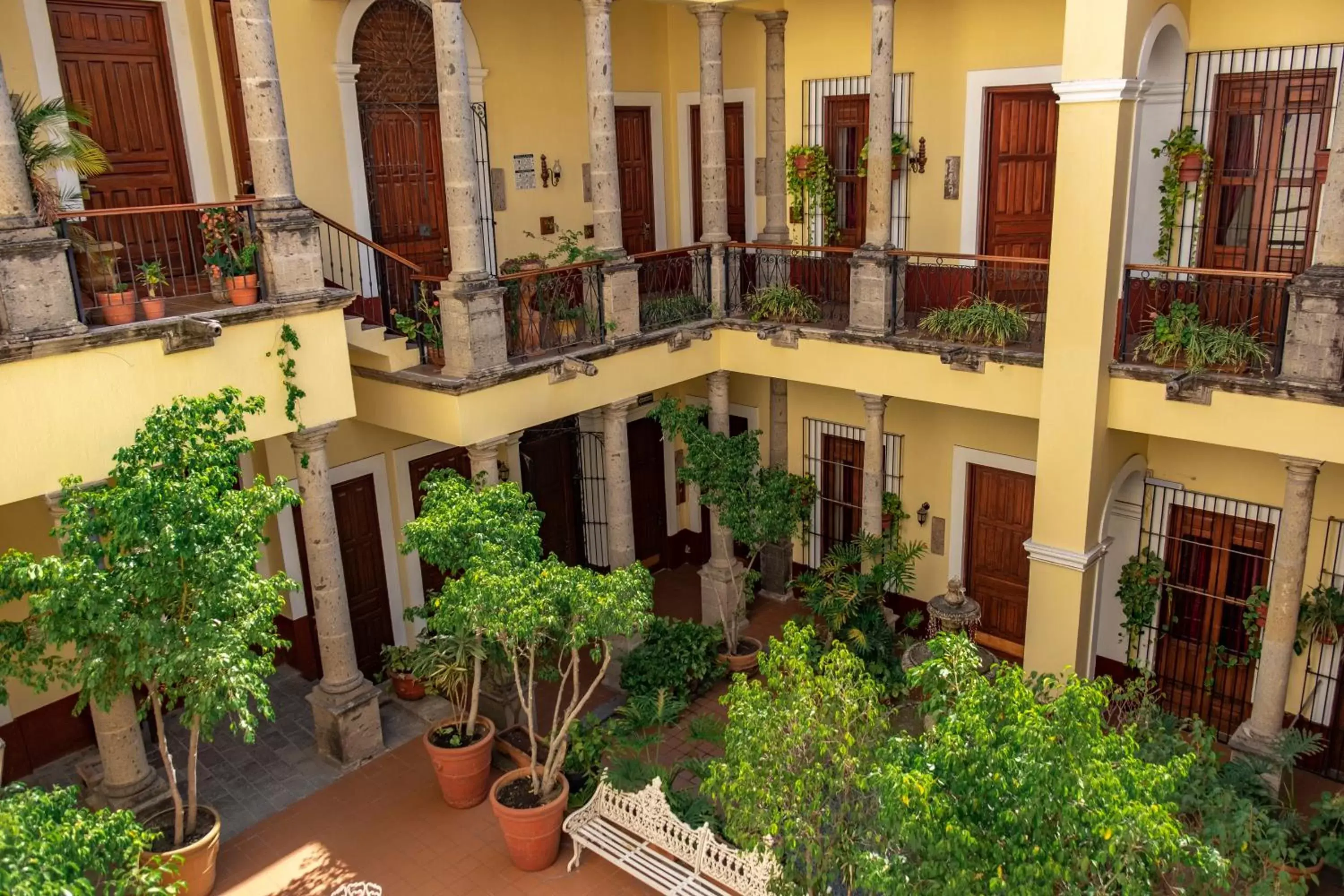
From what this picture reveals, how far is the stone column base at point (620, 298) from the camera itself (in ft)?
39.4

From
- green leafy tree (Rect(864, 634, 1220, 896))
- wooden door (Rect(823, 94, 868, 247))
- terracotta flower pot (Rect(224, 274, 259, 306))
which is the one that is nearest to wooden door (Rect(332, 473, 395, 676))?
terracotta flower pot (Rect(224, 274, 259, 306))

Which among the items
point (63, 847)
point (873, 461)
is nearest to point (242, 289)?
point (63, 847)

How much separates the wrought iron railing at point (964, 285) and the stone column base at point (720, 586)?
384cm

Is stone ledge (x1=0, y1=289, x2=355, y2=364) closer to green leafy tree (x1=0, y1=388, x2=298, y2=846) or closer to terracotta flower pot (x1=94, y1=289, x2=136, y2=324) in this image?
terracotta flower pot (x1=94, y1=289, x2=136, y2=324)

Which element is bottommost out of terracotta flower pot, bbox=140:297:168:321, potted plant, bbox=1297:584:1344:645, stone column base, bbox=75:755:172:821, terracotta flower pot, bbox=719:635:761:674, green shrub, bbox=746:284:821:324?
terracotta flower pot, bbox=719:635:761:674

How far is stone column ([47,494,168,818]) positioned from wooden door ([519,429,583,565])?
6.08 m

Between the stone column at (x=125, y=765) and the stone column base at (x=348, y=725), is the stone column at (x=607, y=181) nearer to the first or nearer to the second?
the stone column base at (x=348, y=725)

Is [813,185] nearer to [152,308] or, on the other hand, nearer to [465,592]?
[465,592]

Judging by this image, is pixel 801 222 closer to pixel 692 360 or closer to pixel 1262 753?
pixel 692 360

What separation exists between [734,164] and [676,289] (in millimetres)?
2796

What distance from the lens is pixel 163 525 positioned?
741cm

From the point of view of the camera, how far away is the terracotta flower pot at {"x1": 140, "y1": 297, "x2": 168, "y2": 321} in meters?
8.84

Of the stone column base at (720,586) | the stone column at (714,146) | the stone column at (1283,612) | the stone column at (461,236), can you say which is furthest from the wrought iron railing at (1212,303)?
the stone column at (461,236)

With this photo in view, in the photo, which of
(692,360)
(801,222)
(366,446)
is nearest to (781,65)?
(801,222)
